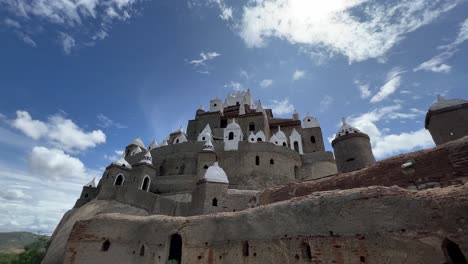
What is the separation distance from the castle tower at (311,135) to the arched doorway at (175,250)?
31.8 metres

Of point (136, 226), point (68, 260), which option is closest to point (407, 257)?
point (136, 226)

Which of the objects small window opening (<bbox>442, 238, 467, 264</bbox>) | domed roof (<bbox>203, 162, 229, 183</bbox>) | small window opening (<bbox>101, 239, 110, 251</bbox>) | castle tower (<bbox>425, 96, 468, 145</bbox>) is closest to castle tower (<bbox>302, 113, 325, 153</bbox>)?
domed roof (<bbox>203, 162, 229, 183</bbox>)

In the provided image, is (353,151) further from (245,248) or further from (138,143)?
(138,143)

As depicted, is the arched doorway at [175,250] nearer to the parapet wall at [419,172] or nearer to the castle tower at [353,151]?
the parapet wall at [419,172]

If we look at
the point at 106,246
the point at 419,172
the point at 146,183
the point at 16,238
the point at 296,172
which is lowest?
the point at 106,246

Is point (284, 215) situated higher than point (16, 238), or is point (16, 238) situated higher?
point (16, 238)

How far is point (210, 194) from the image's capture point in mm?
18438

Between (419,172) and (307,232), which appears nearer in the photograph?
(419,172)

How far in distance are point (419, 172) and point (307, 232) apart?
4098 mm

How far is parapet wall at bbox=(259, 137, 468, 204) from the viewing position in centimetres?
720

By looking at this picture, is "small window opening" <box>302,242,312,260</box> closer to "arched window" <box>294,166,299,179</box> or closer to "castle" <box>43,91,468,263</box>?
"castle" <box>43,91,468,263</box>

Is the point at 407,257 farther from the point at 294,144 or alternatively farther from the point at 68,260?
the point at 294,144

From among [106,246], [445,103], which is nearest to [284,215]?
[106,246]

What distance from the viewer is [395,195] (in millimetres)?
6742
